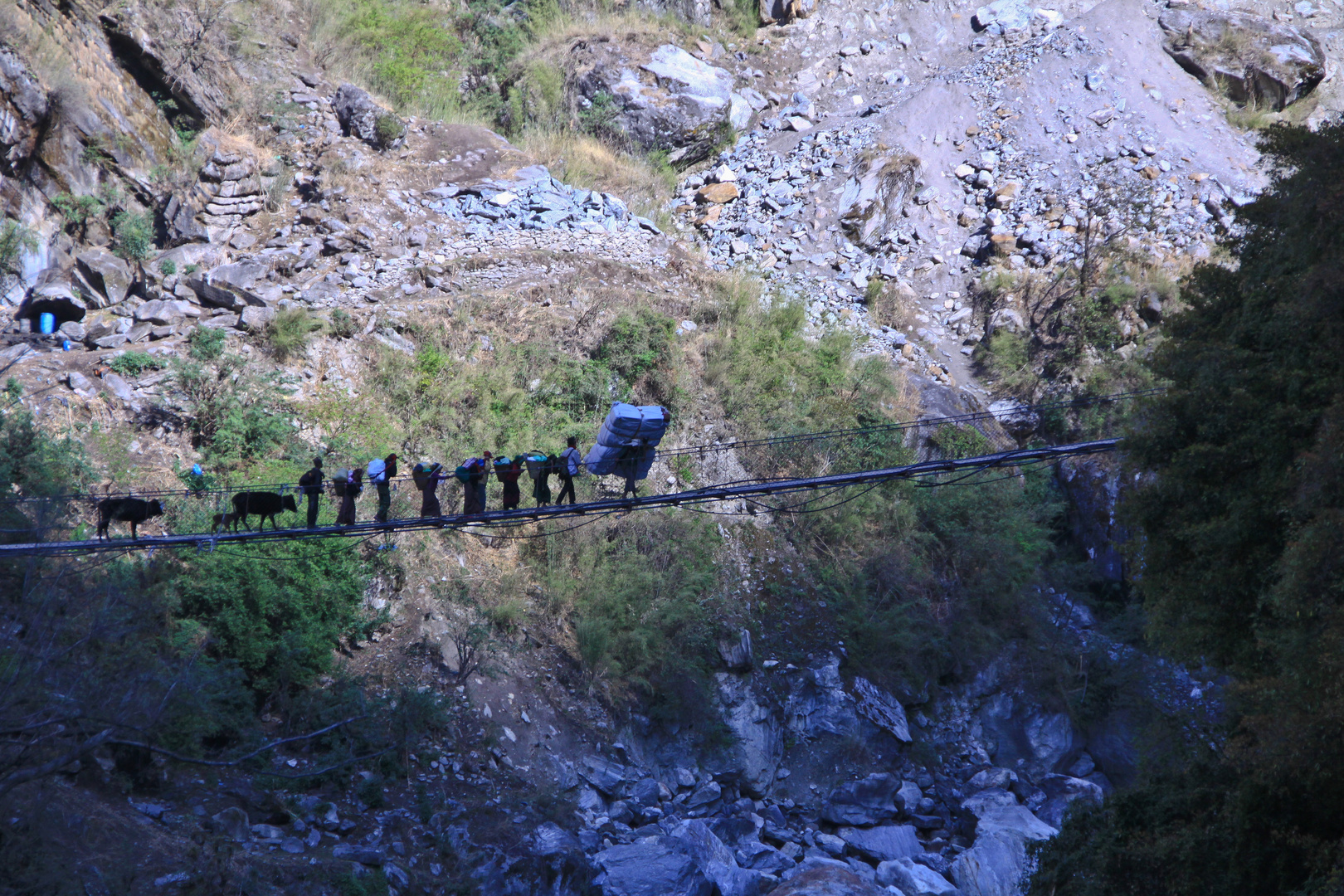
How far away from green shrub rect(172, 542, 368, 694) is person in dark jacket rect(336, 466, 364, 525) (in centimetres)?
300

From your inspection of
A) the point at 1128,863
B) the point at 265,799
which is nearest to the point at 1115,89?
the point at 1128,863

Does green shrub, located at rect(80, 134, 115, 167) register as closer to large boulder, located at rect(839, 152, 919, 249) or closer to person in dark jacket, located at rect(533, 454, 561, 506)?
person in dark jacket, located at rect(533, 454, 561, 506)

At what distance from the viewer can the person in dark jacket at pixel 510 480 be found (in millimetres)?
9609

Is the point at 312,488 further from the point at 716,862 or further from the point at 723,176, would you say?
the point at 723,176

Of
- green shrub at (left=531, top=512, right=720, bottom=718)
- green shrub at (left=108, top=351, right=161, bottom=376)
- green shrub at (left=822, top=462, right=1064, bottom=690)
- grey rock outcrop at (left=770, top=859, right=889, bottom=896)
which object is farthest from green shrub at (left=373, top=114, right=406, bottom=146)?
grey rock outcrop at (left=770, top=859, right=889, bottom=896)

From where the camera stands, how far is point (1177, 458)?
8.77 meters

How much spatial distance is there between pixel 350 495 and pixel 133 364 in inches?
309

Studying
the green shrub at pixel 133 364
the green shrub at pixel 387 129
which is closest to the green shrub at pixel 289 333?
the green shrub at pixel 133 364

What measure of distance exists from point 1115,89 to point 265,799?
88.6 ft

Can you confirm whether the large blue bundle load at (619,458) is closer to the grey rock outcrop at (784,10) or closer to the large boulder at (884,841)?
the large boulder at (884,841)

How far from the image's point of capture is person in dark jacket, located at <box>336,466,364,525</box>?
9.39 m

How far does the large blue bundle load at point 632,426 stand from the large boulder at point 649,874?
556cm

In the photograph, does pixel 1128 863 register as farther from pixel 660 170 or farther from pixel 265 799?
pixel 660 170

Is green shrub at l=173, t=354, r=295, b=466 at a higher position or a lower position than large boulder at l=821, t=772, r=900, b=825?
higher
